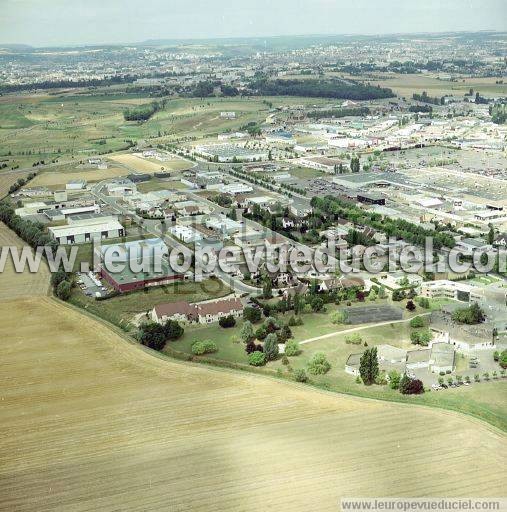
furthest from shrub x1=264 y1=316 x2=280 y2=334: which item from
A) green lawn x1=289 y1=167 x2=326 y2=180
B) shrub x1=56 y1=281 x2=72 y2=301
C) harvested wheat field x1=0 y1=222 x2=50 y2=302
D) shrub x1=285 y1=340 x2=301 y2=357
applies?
green lawn x1=289 y1=167 x2=326 y2=180

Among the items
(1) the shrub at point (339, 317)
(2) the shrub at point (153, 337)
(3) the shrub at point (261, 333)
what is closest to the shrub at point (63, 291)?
(2) the shrub at point (153, 337)

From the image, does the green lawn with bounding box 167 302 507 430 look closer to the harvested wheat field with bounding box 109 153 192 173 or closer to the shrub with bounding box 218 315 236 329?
the shrub with bounding box 218 315 236 329

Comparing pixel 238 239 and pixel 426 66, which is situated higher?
pixel 426 66

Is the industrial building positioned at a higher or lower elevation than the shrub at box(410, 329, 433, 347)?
higher

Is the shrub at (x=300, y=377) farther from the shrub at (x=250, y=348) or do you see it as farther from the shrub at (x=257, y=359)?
the shrub at (x=250, y=348)

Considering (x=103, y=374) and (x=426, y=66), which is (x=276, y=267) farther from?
(x=426, y=66)

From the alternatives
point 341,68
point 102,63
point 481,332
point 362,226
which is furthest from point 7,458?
point 102,63
